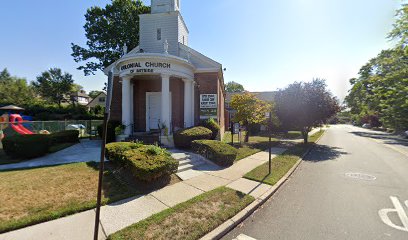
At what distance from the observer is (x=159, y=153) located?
705 centimetres

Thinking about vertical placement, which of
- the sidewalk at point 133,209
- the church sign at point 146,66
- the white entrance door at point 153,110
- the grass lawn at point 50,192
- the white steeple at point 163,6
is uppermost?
the white steeple at point 163,6

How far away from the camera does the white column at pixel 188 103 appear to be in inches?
520

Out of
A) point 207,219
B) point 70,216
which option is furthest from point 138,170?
point 207,219

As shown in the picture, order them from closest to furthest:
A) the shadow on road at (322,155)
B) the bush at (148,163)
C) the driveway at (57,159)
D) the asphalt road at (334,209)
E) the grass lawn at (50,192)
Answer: the asphalt road at (334,209) < the grass lawn at (50,192) < the bush at (148,163) < the driveway at (57,159) < the shadow on road at (322,155)

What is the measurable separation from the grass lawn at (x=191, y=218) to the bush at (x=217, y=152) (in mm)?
3156

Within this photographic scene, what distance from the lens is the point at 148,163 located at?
616cm

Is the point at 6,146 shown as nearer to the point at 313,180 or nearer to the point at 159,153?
the point at 159,153

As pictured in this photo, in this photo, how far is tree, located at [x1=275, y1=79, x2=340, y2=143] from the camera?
1520 centimetres

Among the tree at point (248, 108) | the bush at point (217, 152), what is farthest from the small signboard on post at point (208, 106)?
the bush at point (217, 152)

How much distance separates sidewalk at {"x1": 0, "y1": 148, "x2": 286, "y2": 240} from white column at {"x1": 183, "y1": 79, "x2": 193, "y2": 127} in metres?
5.94

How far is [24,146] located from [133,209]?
7553 mm

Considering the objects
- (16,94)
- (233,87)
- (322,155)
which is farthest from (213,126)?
(233,87)

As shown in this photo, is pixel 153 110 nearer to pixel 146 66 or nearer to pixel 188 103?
pixel 188 103

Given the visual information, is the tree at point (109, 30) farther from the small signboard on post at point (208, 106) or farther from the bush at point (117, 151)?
the bush at point (117, 151)
